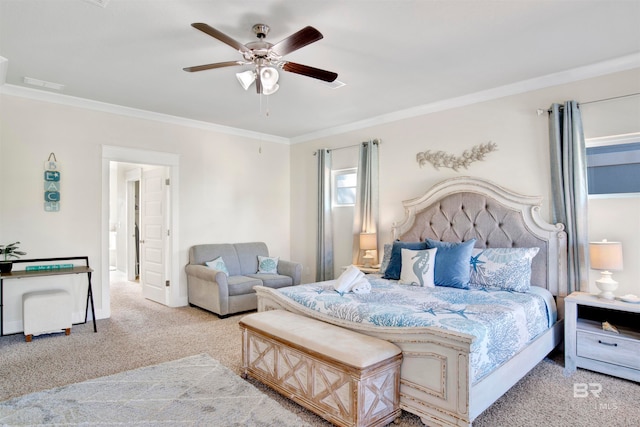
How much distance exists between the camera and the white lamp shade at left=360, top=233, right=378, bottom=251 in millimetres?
4820

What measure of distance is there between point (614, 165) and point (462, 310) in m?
2.14

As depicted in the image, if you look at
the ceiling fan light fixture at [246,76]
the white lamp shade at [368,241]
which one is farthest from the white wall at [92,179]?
the ceiling fan light fixture at [246,76]

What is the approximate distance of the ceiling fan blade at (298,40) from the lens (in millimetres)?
2171

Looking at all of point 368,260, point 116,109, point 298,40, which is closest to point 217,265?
point 368,260

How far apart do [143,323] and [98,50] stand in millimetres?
3063

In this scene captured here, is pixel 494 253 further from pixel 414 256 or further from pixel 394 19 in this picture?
pixel 394 19

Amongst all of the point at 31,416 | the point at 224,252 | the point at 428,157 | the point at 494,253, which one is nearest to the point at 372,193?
the point at 428,157

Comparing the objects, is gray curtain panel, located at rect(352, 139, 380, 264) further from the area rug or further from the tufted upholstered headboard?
the area rug

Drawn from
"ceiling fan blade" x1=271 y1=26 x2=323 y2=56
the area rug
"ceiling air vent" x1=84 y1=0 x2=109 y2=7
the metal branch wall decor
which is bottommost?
the area rug

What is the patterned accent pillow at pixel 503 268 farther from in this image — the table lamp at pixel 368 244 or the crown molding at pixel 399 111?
the crown molding at pixel 399 111

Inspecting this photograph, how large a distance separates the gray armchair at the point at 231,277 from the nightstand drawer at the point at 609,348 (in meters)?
3.46

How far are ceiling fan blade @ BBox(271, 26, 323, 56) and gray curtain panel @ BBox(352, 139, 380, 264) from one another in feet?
9.33

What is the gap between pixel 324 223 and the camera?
5746 mm

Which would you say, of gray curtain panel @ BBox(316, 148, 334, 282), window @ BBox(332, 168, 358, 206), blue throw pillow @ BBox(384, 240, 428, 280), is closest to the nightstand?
blue throw pillow @ BBox(384, 240, 428, 280)
